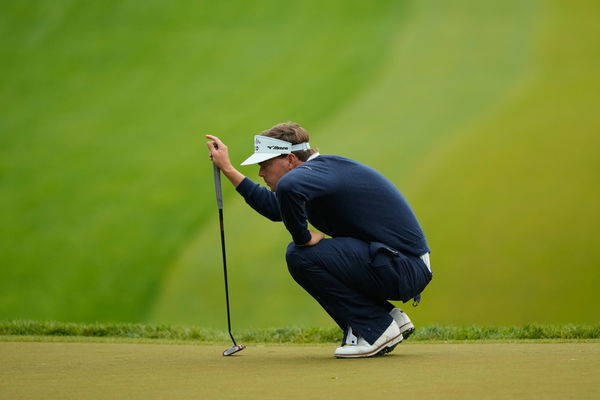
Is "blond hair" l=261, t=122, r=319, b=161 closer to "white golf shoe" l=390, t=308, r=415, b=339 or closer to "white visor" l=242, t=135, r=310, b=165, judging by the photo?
"white visor" l=242, t=135, r=310, b=165

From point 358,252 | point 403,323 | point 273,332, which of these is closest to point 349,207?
point 358,252

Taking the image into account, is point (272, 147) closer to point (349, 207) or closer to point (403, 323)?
point (349, 207)

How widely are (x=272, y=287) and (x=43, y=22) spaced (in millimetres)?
3641

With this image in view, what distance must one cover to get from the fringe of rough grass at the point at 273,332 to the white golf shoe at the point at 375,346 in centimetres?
133

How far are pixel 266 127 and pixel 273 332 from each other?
243 cm

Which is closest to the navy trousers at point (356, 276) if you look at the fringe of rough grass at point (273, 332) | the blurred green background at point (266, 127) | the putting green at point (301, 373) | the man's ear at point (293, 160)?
the putting green at point (301, 373)

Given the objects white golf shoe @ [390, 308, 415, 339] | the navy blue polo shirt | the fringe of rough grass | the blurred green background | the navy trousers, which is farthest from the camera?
the blurred green background

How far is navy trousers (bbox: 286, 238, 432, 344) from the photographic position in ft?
12.2

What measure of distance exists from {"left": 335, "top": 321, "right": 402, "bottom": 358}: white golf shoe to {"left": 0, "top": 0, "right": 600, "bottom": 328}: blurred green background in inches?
89.5

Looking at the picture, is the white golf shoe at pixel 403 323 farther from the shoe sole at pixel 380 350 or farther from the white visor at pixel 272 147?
the white visor at pixel 272 147

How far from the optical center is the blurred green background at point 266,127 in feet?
20.5

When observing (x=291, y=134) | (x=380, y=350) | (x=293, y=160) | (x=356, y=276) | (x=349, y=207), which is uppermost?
(x=291, y=134)

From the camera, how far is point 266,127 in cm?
751

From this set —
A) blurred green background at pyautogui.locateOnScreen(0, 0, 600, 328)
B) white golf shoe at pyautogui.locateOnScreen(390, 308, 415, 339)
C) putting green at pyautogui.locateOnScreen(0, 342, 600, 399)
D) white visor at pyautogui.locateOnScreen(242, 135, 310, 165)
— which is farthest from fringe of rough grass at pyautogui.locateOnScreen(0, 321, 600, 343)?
white visor at pyautogui.locateOnScreen(242, 135, 310, 165)
